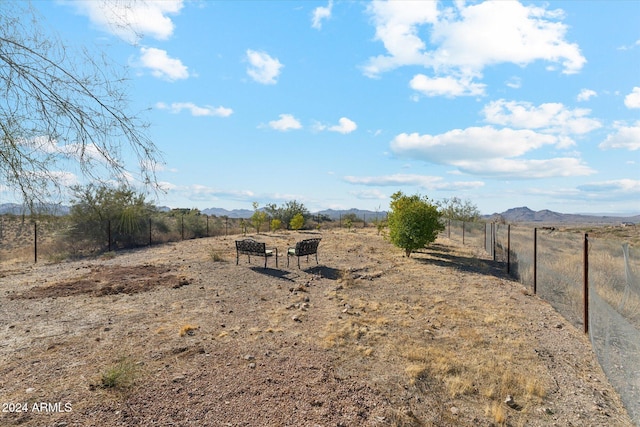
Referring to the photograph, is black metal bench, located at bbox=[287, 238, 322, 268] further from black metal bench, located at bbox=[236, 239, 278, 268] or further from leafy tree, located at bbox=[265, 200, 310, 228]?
leafy tree, located at bbox=[265, 200, 310, 228]

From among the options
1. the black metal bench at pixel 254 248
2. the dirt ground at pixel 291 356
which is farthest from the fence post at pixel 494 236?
the black metal bench at pixel 254 248

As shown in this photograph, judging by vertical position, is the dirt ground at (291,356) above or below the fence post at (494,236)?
below

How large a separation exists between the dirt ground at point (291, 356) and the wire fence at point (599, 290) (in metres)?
0.27

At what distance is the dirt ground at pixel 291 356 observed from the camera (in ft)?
12.3

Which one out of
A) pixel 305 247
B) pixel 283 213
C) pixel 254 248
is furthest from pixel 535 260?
pixel 283 213

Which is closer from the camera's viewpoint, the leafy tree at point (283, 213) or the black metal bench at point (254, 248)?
the black metal bench at point (254, 248)

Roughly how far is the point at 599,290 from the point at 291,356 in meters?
4.81

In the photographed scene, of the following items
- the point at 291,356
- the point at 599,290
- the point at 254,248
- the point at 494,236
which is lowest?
the point at 291,356

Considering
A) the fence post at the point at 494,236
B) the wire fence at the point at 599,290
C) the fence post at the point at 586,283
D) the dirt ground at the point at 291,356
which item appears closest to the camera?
the dirt ground at the point at 291,356

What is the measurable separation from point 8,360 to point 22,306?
3556mm

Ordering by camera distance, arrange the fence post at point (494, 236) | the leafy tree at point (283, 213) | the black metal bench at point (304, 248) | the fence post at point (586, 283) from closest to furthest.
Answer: the fence post at point (586, 283) → the black metal bench at point (304, 248) → the fence post at point (494, 236) → the leafy tree at point (283, 213)

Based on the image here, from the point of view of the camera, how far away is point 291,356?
509 centimetres

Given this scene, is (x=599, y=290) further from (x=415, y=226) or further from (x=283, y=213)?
(x=283, y=213)

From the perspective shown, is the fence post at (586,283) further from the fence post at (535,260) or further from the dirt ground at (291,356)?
the fence post at (535,260)
